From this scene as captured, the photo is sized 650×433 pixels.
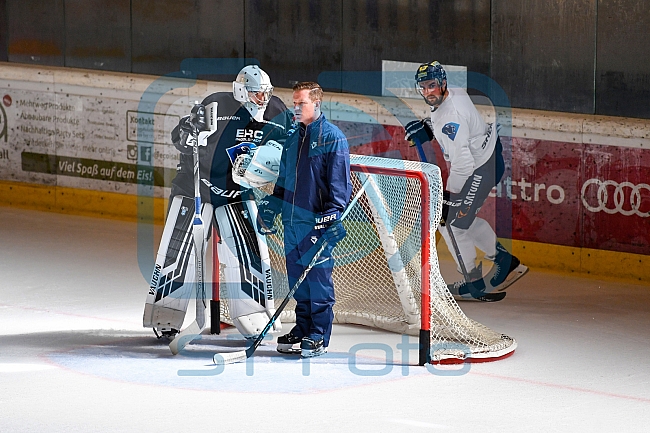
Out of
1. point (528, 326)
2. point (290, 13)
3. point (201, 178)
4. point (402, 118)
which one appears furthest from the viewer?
point (290, 13)

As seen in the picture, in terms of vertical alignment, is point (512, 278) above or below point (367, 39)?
below

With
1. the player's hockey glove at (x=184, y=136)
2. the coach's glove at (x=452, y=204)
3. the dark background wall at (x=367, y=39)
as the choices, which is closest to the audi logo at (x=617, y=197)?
the dark background wall at (x=367, y=39)

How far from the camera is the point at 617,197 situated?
9.76m

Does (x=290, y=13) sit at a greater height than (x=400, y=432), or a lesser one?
greater

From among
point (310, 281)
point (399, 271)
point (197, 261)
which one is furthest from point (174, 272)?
point (399, 271)

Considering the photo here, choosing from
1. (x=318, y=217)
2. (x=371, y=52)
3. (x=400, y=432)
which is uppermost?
(x=371, y=52)

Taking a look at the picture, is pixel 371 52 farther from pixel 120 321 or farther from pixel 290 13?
pixel 120 321

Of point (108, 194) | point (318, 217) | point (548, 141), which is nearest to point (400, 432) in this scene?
Result: point (318, 217)

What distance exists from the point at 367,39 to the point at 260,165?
3.75 meters

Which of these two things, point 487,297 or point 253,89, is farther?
point 487,297

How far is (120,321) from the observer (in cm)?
848

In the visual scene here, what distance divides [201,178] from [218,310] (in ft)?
2.97

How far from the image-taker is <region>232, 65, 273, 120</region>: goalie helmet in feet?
25.1

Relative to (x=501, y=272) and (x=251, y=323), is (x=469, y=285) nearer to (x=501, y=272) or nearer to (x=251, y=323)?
(x=501, y=272)
